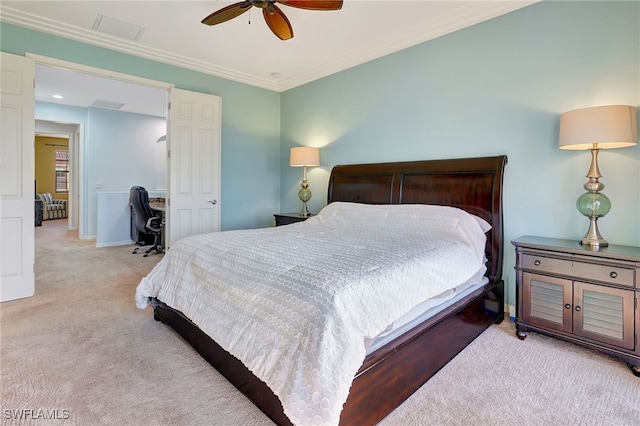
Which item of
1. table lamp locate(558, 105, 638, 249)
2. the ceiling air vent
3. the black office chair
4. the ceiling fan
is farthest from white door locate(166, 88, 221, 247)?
table lamp locate(558, 105, 638, 249)

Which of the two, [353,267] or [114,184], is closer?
[353,267]

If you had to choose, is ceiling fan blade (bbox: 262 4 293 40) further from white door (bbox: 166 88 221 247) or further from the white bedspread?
white door (bbox: 166 88 221 247)

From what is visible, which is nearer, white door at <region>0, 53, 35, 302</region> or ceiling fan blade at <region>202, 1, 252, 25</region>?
ceiling fan blade at <region>202, 1, 252, 25</region>

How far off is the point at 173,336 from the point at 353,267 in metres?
1.63

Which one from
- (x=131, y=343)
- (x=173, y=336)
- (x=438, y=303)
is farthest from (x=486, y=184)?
A: (x=131, y=343)

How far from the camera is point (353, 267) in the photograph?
158cm

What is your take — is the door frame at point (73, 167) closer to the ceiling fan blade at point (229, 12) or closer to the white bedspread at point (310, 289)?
the ceiling fan blade at point (229, 12)

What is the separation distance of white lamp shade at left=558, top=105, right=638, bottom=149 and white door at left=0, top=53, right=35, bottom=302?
15.5 feet

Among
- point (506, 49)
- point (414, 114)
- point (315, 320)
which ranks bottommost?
point (315, 320)

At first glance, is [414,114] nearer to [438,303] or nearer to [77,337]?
[438,303]

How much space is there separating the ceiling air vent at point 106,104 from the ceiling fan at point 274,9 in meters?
4.42

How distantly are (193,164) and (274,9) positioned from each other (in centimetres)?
240

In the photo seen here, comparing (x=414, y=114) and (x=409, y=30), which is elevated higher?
(x=409, y=30)

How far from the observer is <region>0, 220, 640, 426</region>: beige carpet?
156cm
